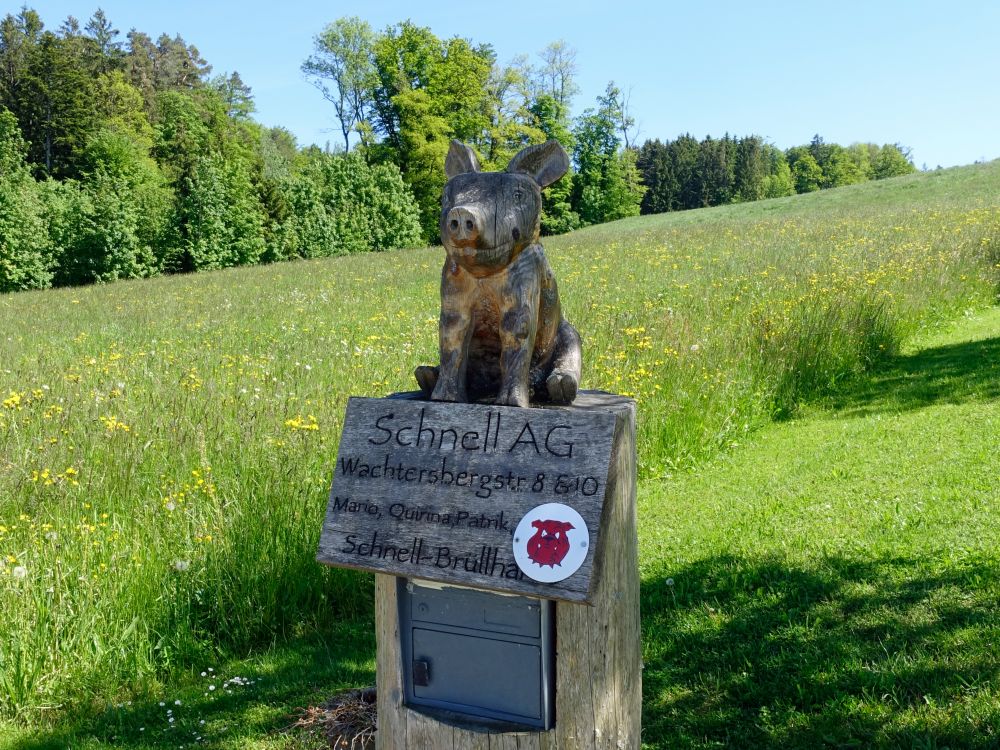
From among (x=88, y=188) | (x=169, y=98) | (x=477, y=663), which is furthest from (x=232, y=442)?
(x=169, y=98)

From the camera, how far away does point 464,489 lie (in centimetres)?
278

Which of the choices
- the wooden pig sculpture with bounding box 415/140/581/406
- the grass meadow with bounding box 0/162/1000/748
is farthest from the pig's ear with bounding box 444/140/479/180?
the grass meadow with bounding box 0/162/1000/748

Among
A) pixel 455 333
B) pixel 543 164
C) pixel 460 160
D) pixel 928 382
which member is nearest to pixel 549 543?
pixel 455 333

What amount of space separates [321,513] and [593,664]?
109 inches

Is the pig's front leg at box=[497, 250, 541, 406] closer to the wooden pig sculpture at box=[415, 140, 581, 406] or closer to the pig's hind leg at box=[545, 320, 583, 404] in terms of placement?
the wooden pig sculpture at box=[415, 140, 581, 406]

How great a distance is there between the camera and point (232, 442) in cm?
584

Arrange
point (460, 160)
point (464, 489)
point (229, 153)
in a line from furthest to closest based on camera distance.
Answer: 1. point (229, 153)
2. point (460, 160)
3. point (464, 489)

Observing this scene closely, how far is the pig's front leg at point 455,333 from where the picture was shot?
10.3 feet

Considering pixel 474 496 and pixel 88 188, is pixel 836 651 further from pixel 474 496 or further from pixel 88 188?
pixel 88 188

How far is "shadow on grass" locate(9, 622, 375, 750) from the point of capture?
378 centimetres

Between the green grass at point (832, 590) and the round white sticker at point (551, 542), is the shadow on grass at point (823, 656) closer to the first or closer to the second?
the green grass at point (832, 590)

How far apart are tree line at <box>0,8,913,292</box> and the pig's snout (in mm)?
30406

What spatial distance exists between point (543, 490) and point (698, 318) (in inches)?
310

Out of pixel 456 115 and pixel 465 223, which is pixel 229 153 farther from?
pixel 465 223
